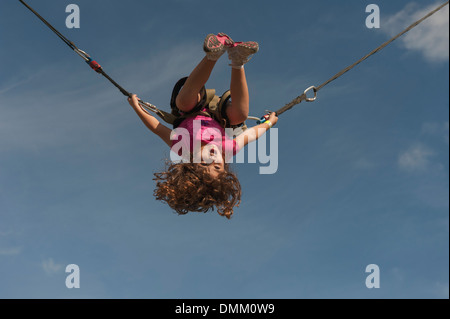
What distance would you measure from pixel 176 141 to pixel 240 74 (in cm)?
113

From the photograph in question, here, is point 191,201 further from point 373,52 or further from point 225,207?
point 373,52

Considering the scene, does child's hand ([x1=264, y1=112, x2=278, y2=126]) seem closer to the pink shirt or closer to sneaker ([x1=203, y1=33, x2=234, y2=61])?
the pink shirt

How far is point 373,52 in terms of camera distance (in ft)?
23.5

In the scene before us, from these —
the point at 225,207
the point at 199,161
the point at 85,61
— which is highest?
the point at 85,61

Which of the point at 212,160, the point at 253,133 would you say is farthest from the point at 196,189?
the point at 253,133

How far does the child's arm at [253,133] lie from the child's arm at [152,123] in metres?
0.87

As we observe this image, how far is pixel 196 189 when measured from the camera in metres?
6.53

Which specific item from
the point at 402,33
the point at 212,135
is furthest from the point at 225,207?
the point at 402,33

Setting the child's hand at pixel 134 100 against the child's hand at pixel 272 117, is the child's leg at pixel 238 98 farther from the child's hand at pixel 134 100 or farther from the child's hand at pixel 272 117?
the child's hand at pixel 134 100

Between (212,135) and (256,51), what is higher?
(256,51)

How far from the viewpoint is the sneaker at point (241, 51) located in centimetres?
634

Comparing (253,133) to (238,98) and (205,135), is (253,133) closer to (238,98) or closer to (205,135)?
(238,98)

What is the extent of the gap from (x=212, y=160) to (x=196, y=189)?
0.40m

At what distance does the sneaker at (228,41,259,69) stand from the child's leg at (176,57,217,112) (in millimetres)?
261
